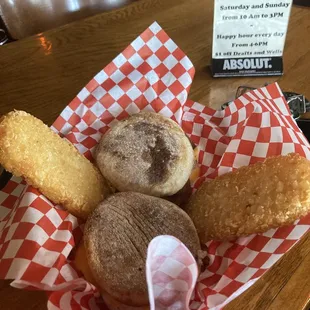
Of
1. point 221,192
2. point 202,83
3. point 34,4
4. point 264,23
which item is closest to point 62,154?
point 221,192

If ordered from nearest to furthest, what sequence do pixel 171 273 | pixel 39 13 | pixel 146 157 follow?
pixel 171 273
pixel 146 157
pixel 39 13

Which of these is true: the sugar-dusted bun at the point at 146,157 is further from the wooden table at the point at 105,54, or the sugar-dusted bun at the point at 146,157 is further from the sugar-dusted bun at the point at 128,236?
the wooden table at the point at 105,54

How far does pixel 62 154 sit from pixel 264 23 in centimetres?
70

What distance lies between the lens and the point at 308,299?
75 centimetres

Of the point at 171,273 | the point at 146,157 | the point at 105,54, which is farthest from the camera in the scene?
the point at 105,54

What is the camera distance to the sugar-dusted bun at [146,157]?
82 cm

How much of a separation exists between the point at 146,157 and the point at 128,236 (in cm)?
18

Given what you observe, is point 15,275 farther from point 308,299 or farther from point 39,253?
point 308,299

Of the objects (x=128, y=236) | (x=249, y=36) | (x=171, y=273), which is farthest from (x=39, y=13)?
(x=171, y=273)

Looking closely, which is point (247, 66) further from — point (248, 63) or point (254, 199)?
point (254, 199)

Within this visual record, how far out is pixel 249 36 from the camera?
1172 millimetres

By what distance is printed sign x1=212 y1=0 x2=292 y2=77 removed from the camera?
110 cm

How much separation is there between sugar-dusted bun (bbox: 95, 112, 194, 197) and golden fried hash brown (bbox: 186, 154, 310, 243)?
74 mm

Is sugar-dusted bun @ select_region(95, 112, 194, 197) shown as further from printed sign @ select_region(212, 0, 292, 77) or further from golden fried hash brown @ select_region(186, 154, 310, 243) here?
printed sign @ select_region(212, 0, 292, 77)
